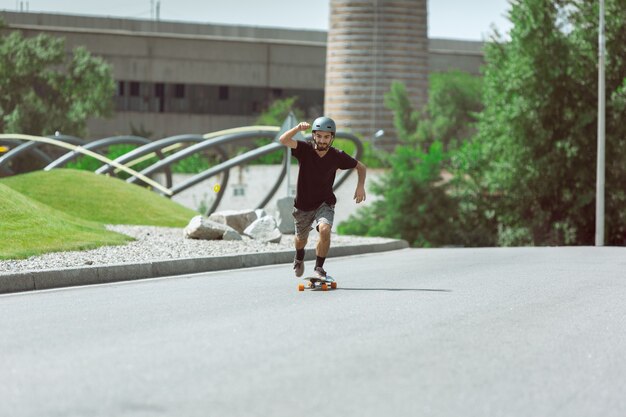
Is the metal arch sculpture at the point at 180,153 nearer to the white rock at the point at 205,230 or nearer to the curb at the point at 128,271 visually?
the white rock at the point at 205,230

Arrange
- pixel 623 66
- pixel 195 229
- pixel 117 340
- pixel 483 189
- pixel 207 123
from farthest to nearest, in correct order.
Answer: pixel 207 123 < pixel 483 189 < pixel 623 66 < pixel 195 229 < pixel 117 340

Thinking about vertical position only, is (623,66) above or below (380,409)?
above

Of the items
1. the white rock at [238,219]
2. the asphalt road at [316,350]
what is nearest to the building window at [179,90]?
the white rock at [238,219]

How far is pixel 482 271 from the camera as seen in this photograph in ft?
57.1

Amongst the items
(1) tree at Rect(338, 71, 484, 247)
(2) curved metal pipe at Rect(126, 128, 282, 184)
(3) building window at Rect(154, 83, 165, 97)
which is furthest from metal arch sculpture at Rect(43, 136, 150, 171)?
(3) building window at Rect(154, 83, 165, 97)

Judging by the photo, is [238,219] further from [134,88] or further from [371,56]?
[134,88]

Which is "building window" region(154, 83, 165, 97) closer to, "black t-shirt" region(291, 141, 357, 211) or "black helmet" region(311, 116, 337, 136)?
"black t-shirt" region(291, 141, 357, 211)

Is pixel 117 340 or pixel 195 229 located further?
pixel 195 229

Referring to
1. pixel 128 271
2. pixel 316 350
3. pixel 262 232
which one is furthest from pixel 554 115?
pixel 316 350

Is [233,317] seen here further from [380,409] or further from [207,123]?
[207,123]

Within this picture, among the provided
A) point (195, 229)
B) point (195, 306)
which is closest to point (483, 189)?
point (195, 229)

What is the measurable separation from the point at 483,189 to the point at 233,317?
36426 mm

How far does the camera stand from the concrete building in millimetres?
73312

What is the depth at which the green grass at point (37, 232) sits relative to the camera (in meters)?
18.0
